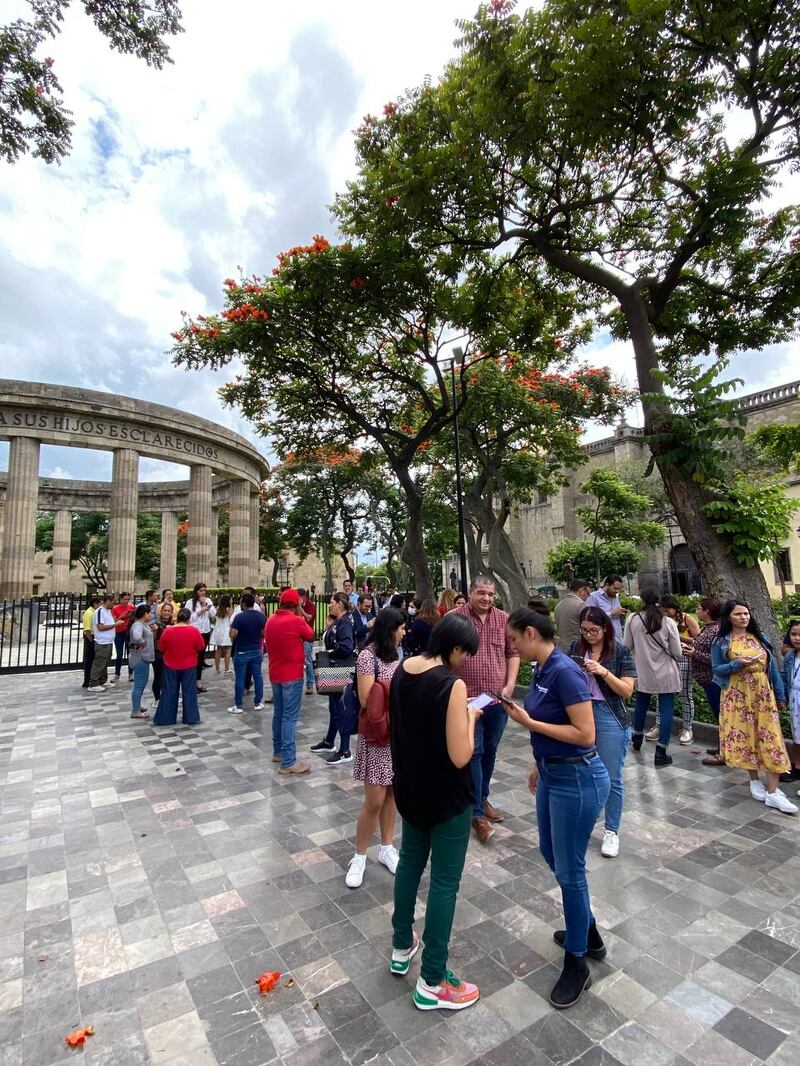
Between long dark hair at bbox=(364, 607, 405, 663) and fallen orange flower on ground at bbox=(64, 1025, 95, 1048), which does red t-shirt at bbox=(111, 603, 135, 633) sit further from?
fallen orange flower on ground at bbox=(64, 1025, 95, 1048)

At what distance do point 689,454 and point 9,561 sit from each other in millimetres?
22097

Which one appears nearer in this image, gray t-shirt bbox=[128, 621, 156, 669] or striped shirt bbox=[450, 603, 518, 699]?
striped shirt bbox=[450, 603, 518, 699]

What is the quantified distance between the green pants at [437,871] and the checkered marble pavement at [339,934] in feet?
0.89

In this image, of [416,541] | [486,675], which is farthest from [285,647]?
[416,541]

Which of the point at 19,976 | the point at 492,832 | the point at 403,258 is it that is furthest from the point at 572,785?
the point at 403,258

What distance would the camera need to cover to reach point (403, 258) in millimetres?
10180

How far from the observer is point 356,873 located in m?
3.57

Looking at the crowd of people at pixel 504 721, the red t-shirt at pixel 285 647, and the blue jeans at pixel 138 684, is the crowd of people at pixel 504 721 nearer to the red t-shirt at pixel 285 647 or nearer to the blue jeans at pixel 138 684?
the red t-shirt at pixel 285 647

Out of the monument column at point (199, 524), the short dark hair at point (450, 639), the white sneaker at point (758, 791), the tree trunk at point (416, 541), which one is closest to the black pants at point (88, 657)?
the tree trunk at point (416, 541)

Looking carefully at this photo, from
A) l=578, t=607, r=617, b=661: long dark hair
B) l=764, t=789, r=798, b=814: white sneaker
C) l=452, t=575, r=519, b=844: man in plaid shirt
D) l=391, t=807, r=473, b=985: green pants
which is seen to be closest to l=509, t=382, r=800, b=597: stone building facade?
l=764, t=789, r=798, b=814: white sneaker

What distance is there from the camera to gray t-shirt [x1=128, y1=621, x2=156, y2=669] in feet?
28.2

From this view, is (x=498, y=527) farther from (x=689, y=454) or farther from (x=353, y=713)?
(x=353, y=713)

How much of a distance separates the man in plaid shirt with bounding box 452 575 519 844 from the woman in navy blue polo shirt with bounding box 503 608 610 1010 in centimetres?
154

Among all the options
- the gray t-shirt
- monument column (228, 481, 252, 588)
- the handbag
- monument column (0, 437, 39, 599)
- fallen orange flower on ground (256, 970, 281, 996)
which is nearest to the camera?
fallen orange flower on ground (256, 970, 281, 996)
